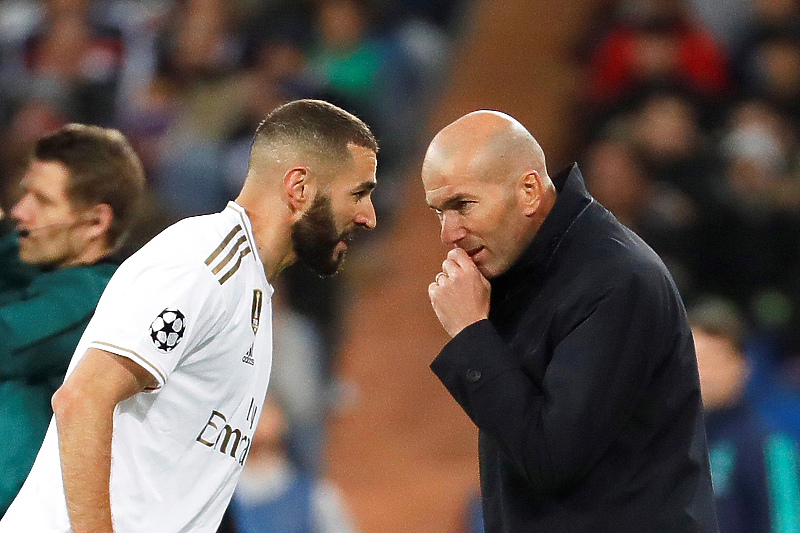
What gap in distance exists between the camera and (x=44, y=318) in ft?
9.37

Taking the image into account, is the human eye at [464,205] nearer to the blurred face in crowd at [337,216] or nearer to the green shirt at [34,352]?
the blurred face in crowd at [337,216]

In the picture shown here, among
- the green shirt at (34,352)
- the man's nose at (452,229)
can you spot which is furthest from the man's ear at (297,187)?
the green shirt at (34,352)

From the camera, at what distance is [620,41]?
7.93 metres

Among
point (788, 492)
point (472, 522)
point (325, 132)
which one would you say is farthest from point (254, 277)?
point (472, 522)

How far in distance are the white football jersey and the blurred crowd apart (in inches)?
173

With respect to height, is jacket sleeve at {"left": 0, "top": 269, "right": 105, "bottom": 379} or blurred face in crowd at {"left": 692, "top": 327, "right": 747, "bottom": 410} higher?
jacket sleeve at {"left": 0, "top": 269, "right": 105, "bottom": 379}

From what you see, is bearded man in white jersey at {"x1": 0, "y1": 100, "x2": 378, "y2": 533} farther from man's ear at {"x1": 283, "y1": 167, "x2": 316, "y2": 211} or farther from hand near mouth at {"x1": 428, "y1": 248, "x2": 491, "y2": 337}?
hand near mouth at {"x1": 428, "y1": 248, "x2": 491, "y2": 337}

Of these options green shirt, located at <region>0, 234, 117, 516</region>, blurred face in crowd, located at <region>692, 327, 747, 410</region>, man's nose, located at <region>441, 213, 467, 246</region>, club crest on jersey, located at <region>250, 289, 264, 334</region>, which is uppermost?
man's nose, located at <region>441, 213, 467, 246</region>

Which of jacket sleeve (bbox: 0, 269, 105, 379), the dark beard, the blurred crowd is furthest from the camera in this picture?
the blurred crowd

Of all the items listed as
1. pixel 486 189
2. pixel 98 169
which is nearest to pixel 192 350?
pixel 486 189

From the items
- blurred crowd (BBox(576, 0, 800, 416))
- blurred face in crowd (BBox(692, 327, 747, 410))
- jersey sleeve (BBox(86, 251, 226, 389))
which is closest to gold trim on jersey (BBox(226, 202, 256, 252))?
jersey sleeve (BBox(86, 251, 226, 389))

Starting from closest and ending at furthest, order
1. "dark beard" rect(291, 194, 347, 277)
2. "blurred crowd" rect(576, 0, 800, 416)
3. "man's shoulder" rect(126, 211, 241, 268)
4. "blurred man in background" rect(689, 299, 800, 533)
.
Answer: "man's shoulder" rect(126, 211, 241, 268), "dark beard" rect(291, 194, 347, 277), "blurred man in background" rect(689, 299, 800, 533), "blurred crowd" rect(576, 0, 800, 416)

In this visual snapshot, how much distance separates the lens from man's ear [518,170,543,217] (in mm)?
2527

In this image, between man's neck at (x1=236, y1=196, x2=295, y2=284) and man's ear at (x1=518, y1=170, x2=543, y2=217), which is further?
man's neck at (x1=236, y1=196, x2=295, y2=284)
